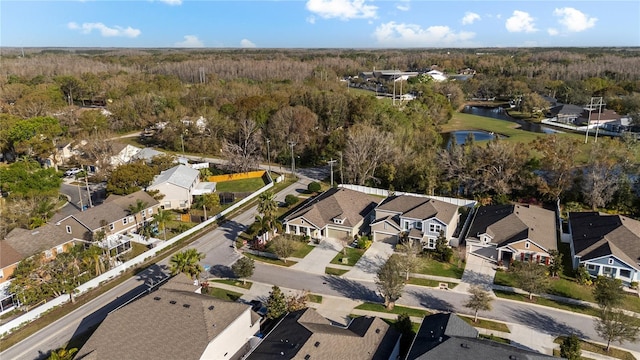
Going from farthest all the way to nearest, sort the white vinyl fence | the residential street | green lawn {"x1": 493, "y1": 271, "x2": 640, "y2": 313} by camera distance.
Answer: green lawn {"x1": 493, "y1": 271, "x2": 640, "y2": 313}
the white vinyl fence
the residential street

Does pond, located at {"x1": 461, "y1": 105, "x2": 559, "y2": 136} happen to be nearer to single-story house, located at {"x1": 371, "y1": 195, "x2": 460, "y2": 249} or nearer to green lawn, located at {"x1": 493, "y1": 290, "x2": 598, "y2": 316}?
Answer: single-story house, located at {"x1": 371, "y1": 195, "x2": 460, "y2": 249}

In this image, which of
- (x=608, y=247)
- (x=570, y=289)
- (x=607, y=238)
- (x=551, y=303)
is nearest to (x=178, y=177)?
(x=551, y=303)

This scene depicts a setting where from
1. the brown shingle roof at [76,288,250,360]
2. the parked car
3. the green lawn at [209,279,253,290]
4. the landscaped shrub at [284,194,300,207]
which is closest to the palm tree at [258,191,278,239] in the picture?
the green lawn at [209,279,253,290]

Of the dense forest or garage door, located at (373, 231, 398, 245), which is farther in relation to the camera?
the dense forest

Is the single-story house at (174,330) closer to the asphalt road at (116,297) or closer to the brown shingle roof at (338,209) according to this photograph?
the asphalt road at (116,297)

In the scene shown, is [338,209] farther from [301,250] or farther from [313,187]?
[313,187]

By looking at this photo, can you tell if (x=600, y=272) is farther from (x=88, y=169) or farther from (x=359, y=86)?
(x=359, y=86)
